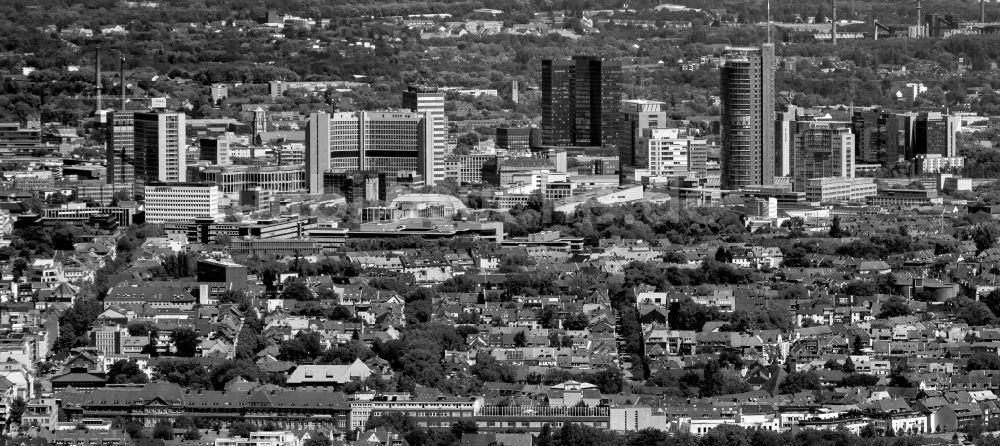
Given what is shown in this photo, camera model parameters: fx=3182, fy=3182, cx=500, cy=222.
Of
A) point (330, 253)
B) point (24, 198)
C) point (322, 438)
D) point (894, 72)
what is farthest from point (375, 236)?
point (894, 72)

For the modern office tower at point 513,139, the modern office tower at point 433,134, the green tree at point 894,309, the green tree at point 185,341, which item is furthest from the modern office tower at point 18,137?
the green tree at point 185,341

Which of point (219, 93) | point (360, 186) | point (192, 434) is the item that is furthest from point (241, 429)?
point (219, 93)

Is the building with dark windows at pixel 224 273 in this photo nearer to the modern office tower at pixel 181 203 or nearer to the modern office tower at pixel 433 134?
the modern office tower at pixel 181 203

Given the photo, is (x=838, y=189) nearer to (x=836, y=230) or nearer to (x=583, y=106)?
(x=836, y=230)

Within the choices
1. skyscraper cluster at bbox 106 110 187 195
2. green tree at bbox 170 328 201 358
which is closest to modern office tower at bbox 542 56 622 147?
skyscraper cluster at bbox 106 110 187 195

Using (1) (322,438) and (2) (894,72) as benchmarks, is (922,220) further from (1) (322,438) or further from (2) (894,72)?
(2) (894,72)
